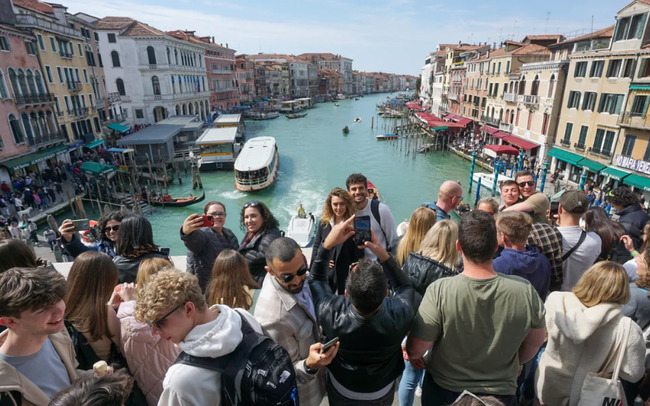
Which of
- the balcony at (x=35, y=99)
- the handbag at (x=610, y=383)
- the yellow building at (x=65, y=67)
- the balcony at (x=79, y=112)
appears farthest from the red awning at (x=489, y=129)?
the balcony at (x=35, y=99)

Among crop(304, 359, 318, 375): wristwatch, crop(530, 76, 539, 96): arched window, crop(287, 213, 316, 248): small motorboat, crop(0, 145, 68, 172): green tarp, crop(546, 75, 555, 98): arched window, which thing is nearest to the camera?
crop(304, 359, 318, 375): wristwatch

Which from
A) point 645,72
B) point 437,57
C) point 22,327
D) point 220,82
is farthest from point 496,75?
point 220,82

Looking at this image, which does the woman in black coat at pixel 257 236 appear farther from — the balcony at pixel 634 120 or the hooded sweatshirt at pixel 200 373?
the balcony at pixel 634 120

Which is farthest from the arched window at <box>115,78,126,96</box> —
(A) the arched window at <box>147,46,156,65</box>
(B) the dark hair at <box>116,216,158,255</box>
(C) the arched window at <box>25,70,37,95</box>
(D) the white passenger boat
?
(B) the dark hair at <box>116,216,158,255</box>

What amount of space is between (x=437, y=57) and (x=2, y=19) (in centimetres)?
4954

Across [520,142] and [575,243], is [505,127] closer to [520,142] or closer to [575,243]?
[520,142]

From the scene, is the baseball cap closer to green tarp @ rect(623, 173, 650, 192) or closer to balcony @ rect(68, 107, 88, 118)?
green tarp @ rect(623, 173, 650, 192)

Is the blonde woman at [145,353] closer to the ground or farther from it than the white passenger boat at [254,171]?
farther from it

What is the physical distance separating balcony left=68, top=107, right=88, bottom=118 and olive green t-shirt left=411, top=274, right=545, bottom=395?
27069mm

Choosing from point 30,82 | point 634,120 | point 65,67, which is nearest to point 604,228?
point 634,120

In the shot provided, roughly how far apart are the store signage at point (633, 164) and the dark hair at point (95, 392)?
811 inches

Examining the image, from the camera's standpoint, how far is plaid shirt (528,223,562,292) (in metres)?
2.78

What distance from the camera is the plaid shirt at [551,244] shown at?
2.78 m

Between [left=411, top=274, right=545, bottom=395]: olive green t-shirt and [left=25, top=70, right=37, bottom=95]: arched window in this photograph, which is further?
[left=25, top=70, right=37, bottom=95]: arched window
